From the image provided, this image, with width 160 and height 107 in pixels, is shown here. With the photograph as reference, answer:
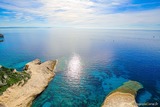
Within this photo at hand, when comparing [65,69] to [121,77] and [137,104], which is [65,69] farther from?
[137,104]

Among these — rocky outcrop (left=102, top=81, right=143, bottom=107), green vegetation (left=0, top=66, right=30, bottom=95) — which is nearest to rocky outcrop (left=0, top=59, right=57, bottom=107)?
green vegetation (left=0, top=66, right=30, bottom=95)

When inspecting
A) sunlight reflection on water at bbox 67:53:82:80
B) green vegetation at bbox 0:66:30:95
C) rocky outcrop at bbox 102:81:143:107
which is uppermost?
green vegetation at bbox 0:66:30:95

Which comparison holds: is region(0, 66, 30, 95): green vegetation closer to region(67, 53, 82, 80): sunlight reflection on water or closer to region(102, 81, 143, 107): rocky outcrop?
region(67, 53, 82, 80): sunlight reflection on water

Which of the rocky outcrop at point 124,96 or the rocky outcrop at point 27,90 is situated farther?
the rocky outcrop at point 27,90

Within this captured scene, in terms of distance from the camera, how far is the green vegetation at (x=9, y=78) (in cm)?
4758

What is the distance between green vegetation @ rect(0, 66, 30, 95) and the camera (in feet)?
156

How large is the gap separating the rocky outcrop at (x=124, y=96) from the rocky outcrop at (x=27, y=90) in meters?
25.3

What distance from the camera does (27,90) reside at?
49.6m

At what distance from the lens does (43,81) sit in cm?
5778

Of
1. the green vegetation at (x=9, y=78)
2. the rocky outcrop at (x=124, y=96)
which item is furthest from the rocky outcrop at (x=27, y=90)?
the rocky outcrop at (x=124, y=96)

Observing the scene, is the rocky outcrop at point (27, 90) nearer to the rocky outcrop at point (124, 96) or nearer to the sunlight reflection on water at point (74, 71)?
the sunlight reflection on water at point (74, 71)

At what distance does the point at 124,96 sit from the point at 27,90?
34851 millimetres

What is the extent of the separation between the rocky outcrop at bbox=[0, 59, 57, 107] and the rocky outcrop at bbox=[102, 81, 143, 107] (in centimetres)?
2530

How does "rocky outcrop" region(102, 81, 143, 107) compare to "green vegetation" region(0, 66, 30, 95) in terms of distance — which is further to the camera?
"green vegetation" region(0, 66, 30, 95)
